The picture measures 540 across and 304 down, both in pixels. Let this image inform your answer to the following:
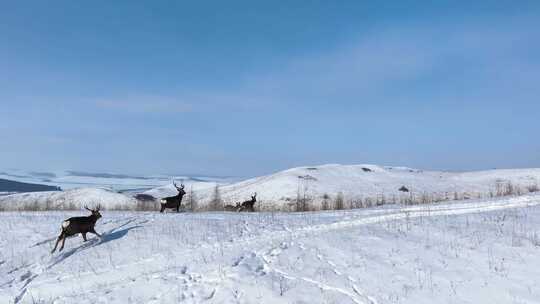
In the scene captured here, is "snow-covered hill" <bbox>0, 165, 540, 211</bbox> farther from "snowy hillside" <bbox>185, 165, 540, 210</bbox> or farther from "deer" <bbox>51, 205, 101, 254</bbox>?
"deer" <bbox>51, 205, 101, 254</bbox>

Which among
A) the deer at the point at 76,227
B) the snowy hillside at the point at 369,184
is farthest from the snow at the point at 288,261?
the snowy hillside at the point at 369,184

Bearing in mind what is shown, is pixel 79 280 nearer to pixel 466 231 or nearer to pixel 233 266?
pixel 233 266

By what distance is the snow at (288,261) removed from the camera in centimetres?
970

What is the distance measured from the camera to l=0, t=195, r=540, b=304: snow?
31.8 ft

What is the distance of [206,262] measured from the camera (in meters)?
11.6

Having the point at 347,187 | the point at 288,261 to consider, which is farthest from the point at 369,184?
the point at 288,261

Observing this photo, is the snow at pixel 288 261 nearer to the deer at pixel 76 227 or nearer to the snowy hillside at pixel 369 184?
the deer at pixel 76 227

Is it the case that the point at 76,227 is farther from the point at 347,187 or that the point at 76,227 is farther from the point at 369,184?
the point at 369,184

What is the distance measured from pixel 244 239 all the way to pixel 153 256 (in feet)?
8.76

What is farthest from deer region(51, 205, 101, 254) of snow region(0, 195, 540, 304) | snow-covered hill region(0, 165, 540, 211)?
snow-covered hill region(0, 165, 540, 211)

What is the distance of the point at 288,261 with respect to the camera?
1141 cm

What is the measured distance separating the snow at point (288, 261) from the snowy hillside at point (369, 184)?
20970mm

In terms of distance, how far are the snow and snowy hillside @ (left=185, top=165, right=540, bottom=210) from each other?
68.8 ft

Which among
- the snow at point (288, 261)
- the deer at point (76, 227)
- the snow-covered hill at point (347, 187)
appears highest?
the snow-covered hill at point (347, 187)
